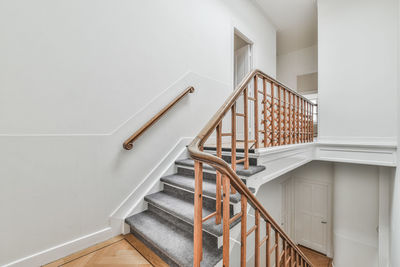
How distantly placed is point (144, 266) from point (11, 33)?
1.92 metres

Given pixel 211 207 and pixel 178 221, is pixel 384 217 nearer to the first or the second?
pixel 211 207

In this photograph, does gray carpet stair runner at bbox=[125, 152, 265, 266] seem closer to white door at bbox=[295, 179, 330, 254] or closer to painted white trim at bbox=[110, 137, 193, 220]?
painted white trim at bbox=[110, 137, 193, 220]

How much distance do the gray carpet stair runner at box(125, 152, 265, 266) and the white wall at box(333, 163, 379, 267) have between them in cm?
285

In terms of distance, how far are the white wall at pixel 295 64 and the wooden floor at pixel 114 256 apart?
574cm

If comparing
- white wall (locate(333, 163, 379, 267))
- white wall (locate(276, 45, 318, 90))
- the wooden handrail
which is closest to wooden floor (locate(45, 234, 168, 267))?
the wooden handrail

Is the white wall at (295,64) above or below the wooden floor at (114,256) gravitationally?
above

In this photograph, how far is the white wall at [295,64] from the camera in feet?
17.0

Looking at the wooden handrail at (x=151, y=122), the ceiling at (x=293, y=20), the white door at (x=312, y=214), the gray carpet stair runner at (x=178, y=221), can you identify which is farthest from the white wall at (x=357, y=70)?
the wooden handrail at (x=151, y=122)

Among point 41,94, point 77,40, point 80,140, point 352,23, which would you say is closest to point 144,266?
point 80,140

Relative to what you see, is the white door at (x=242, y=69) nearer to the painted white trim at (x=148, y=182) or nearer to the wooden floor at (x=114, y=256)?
the painted white trim at (x=148, y=182)

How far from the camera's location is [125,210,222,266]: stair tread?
3.87 ft

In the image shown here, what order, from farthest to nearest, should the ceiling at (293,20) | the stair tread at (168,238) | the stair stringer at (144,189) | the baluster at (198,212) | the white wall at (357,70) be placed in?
1. the ceiling at (293,20)
2. the white wall at (357,70)
3. the stair stringer at (144,189)
4. the stair tread at (168,238)
5. the baluster at (198,212)

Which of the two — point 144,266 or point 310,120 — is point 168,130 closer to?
point 144,266

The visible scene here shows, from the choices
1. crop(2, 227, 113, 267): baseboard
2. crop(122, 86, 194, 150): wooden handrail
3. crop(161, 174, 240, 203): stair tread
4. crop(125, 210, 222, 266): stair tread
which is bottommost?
crop(2, 227, 113, 267): baseboard
